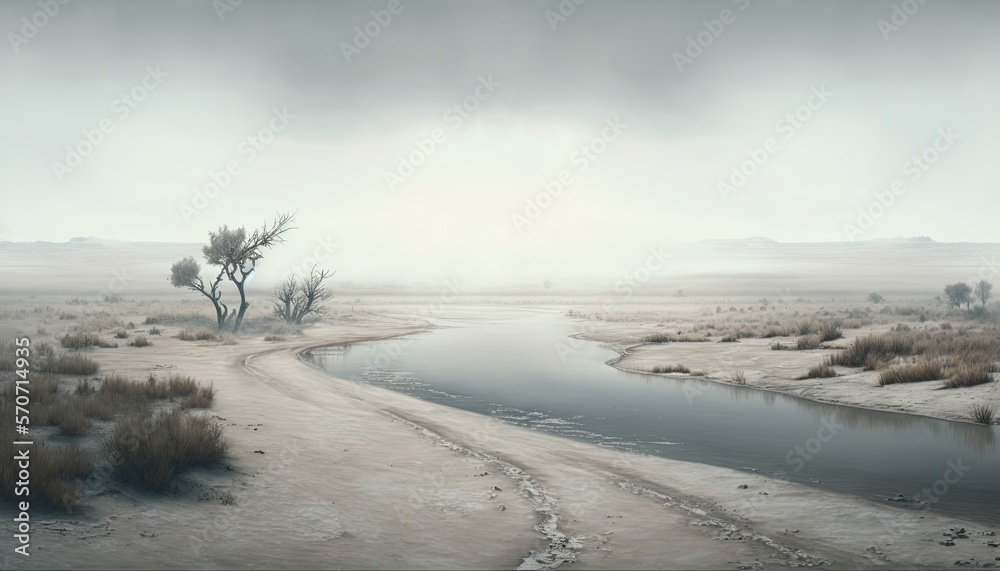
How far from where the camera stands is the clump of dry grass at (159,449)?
802 cm

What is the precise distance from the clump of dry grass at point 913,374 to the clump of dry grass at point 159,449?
18.3 meters

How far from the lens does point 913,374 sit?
60.5 ft

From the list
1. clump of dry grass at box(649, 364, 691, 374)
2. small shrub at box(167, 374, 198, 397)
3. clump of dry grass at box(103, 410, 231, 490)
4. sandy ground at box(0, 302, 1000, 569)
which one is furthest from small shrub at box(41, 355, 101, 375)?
clump of dry grass at box(649, 364, 691, 374)

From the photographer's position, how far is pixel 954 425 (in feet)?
48.1

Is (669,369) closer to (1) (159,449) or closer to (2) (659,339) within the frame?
(2) (659,339)

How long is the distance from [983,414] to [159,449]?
56.5 ft

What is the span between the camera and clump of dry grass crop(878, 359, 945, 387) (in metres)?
18.3

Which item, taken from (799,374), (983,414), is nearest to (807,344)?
(799,374)

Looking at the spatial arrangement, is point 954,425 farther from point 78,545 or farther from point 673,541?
point 78,545

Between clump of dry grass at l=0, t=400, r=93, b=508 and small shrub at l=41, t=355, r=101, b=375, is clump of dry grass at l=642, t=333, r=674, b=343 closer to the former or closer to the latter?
small shrub at l=41, t=355, r=101, b=375

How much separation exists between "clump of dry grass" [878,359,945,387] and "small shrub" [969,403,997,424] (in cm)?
335

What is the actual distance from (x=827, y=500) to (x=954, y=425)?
8035 millimetres

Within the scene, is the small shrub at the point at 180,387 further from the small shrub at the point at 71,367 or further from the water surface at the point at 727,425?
the water surface at the point at 727,425

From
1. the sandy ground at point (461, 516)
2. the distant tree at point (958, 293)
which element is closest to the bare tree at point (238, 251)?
the sandy ground at point (461, 516)
